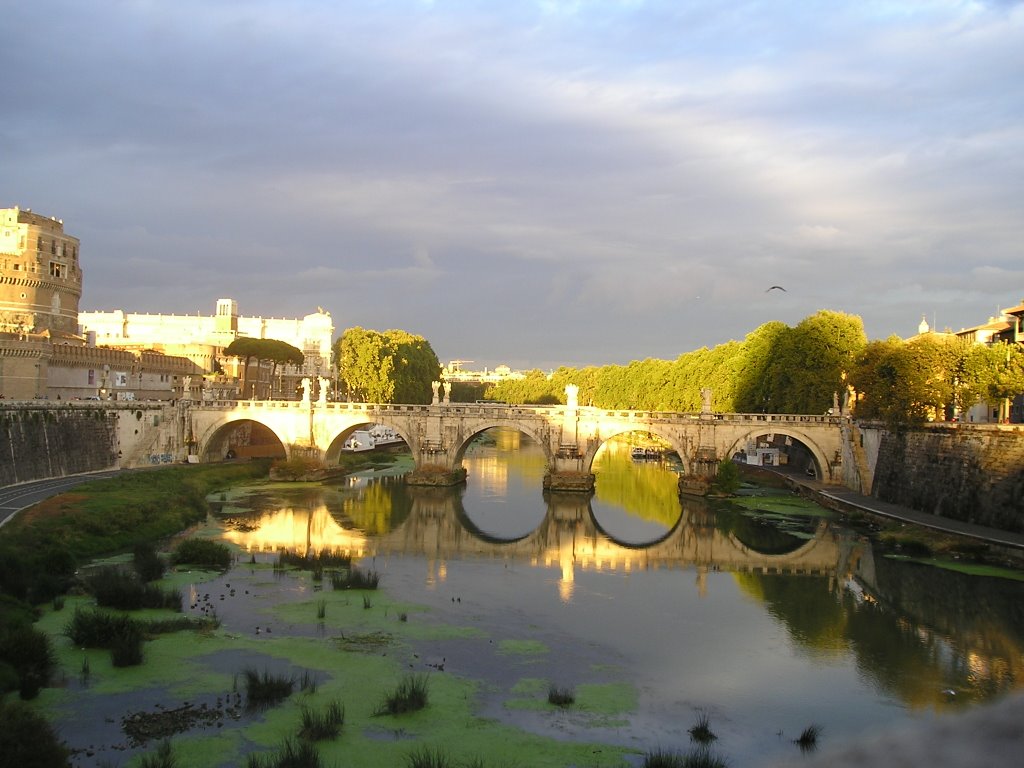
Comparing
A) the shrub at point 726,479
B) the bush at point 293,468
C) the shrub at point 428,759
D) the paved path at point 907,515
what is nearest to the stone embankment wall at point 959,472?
the paved path at point 907,515

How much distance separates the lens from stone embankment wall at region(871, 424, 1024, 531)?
126ft

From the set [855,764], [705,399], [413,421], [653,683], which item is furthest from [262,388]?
[855,764]

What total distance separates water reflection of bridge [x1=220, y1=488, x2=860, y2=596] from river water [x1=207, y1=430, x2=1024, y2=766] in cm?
15

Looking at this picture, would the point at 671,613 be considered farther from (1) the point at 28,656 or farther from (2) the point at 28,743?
(2) the point at 28,743

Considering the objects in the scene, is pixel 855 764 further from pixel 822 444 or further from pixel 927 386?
pixel 822 444

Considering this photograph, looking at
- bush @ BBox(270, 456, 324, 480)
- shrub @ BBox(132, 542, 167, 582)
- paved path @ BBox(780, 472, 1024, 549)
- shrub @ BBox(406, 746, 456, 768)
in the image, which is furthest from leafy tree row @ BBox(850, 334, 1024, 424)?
bush @ BBox(270, 456, 324, 480)

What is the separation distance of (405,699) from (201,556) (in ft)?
56.8

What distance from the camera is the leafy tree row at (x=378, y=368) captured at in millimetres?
87250

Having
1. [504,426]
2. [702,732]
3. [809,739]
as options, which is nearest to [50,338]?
[504,426]

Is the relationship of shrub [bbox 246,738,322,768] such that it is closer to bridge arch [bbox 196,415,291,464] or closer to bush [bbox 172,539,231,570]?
bush [bbox 172,539,231,570]

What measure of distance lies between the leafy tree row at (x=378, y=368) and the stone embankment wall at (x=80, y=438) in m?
24.1

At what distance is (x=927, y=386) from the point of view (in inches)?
1909

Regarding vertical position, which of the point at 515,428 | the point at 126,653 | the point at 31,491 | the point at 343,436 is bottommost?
the point at 126,653

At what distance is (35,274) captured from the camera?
2756 inches
